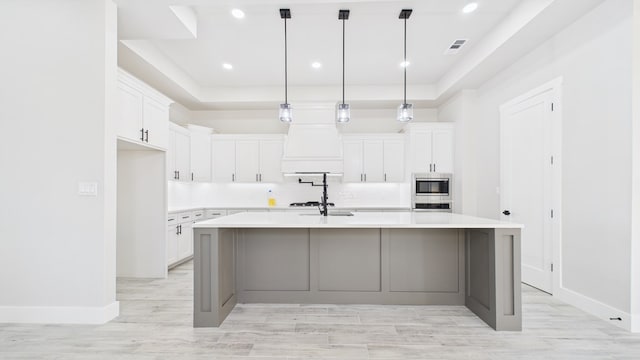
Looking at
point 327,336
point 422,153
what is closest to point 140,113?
point 327,336

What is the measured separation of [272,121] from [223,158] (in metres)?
1.24

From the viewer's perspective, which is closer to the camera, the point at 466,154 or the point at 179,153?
the point at 466,154

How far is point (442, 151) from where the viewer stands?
5988 mm

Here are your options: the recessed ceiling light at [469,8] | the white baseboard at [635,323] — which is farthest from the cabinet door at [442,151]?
the white baseboard at [635,323]

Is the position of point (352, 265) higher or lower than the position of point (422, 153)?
lower

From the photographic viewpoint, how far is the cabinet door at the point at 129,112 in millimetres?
3508

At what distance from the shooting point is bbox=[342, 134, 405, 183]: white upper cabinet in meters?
6.26

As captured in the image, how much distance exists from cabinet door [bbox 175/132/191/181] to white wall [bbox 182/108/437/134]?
92cm

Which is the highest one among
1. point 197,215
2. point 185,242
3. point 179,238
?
point 197,215

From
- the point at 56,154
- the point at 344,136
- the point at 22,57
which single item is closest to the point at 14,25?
the point at 22,57

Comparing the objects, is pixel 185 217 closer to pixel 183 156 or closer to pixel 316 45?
pixel 183 156

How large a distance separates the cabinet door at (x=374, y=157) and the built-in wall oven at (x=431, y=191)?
65 cm

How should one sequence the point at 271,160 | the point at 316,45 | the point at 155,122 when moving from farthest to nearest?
the point at 271,160 → the point at 316,45 → the point at 155,122

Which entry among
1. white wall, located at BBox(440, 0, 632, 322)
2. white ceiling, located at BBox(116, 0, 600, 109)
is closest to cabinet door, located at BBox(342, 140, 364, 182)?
white ceiling, located at BBox(116, 0, 600, 109)
